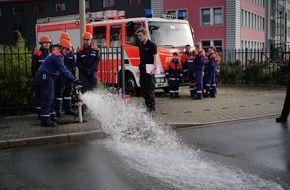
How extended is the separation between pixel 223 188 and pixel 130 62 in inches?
435

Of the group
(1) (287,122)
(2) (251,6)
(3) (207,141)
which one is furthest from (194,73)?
(2) (251,6)

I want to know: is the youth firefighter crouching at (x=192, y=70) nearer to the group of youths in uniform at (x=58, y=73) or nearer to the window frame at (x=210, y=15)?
the group of youths in uniform at (x=58, y=73)

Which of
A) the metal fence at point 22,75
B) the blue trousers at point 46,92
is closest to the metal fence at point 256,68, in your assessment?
the metal fence at point 22,75

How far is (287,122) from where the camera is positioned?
10.5 m

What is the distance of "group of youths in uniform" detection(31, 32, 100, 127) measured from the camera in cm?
966

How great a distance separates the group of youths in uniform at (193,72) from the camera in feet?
49.7

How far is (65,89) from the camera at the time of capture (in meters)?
11.3

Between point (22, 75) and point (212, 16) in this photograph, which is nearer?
point (22, 75)

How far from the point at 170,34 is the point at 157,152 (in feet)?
30.3

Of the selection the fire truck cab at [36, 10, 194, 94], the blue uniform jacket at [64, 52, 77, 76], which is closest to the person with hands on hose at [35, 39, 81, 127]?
the blue uniform jacket at [64, 52, 77, 76]

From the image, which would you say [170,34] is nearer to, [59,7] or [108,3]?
[108,3]

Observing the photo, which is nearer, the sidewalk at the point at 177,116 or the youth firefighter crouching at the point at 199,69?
the sidewalk at the point at 177,116

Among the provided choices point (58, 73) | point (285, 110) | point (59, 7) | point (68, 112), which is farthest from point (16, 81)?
point (59, 7)

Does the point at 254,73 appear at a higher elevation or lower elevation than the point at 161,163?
A: higher
